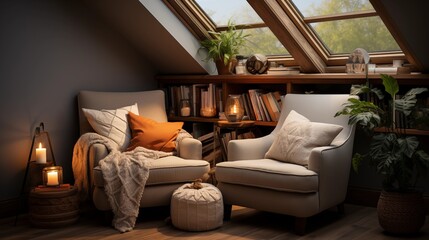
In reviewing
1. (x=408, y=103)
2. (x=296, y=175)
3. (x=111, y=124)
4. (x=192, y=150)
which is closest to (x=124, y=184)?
(x=192, y=150)

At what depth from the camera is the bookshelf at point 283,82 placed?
13.4ft

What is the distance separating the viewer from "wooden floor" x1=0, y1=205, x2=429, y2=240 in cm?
367

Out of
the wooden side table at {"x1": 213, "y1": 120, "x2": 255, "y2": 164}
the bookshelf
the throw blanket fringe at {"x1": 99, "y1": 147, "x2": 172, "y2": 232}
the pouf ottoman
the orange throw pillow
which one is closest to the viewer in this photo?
the pouf ottoman

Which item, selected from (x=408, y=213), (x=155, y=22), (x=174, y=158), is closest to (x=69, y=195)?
(x=174, y=158)

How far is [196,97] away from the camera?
207 inches

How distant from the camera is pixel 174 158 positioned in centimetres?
425

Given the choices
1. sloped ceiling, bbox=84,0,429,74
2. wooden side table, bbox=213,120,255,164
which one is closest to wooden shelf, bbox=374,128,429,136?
sloped ceiling, bbox=84,0,429,74

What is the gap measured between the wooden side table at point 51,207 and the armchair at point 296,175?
1.08 m

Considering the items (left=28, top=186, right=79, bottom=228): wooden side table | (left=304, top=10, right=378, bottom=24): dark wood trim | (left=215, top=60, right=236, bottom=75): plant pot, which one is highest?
(left=304, top=10, right=378, bottom=24): dark wood trim

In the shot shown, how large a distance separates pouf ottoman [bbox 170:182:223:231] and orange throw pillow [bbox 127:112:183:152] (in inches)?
26.3

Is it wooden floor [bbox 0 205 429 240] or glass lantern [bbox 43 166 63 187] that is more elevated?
glass lantern [bbox 43 166 63 187]

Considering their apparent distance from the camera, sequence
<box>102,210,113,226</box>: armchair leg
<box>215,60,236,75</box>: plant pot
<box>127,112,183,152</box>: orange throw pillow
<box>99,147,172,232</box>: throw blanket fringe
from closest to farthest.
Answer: <box>99,147,172,232</box>: throw blanket fringe, <box>102,210,113,226</box>: armchair leg, <box>127,112,183,152</box>: orange throw pillow, <box>215,60,236,75</box>: plant pot

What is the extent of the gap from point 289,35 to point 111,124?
5.15 ft

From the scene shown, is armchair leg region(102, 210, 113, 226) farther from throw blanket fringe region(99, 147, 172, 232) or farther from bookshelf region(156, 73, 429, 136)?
bookshelf region(156, 73, 429, 136)
